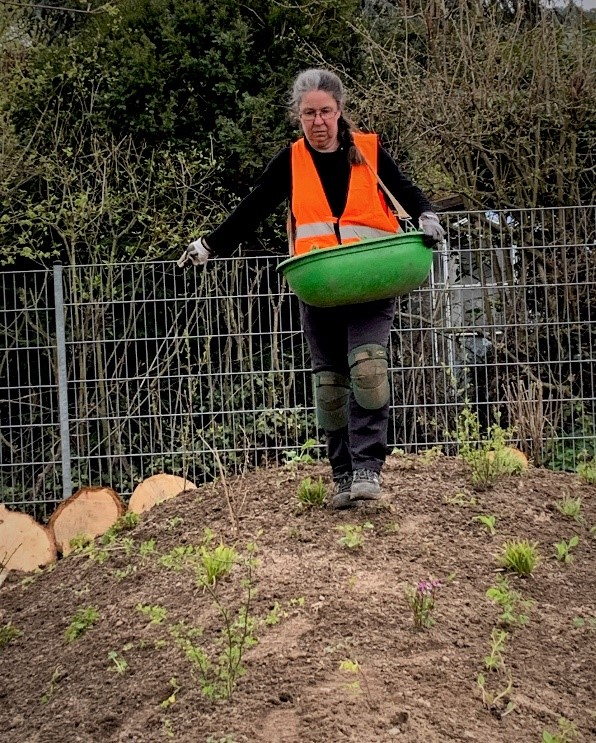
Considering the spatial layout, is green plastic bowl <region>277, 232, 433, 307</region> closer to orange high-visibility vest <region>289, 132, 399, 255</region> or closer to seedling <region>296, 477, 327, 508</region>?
orange high-visibility vest <region>289, 132, 399, 255</region>

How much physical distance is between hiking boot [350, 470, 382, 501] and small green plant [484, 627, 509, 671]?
2.90 feet

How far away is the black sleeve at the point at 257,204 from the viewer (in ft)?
13.1

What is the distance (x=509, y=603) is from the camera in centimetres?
316

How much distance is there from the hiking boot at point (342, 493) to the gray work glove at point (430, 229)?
41.7 inches

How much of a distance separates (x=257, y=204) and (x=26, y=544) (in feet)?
8.34

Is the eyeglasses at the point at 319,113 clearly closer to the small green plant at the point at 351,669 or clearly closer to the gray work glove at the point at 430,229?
the gray work glove at the point at 430,229

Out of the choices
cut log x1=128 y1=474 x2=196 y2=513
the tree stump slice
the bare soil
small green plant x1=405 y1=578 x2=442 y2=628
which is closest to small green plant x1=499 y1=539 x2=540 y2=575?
the bare soil

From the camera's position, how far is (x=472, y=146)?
7.28 meters

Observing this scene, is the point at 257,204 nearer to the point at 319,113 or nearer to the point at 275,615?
the point at 319,113

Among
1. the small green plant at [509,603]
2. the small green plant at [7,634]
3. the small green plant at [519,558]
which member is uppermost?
the small green plant at [519,558]

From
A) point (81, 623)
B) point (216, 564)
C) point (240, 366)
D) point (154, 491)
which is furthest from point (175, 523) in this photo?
point (240, 366)

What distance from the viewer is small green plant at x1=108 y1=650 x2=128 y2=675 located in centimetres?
305

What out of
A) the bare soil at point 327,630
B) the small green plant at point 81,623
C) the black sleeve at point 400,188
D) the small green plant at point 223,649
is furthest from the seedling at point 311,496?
the black sleeve at point 400,188

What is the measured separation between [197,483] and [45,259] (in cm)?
213
